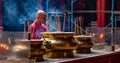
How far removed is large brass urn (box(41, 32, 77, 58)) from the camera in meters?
1.67

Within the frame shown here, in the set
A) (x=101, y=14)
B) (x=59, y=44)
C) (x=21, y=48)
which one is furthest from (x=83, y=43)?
(x=101, y=14)

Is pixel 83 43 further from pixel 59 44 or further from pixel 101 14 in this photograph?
pixel 101 14

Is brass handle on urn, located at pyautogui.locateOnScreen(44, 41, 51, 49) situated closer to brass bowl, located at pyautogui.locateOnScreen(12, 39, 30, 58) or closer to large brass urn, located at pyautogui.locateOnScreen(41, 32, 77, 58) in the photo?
large brass urn, located at pyautogui.locateOnScreen(41, 32, 77, 58)

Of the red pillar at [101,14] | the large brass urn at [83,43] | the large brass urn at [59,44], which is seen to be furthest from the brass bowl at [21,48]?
the red pillar at [101,14]

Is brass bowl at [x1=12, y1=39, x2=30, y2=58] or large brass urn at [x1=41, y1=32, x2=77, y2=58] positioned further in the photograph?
large brass urn at [x1=41, y1=32, x2=77, y2=58]

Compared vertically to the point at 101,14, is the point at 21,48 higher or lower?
lower

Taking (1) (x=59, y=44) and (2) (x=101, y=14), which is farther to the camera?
(2) (x=101, y=14)

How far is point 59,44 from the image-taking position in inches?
65.5

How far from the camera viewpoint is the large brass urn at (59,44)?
1670 mm

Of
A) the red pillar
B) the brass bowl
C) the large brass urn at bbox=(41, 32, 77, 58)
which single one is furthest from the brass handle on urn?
the red pillar

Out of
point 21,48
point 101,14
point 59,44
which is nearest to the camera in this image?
point 21,48

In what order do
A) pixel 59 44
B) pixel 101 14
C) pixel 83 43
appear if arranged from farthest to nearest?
1. pixel 101 14
2. pixel 83 43
3. pixel 59 44

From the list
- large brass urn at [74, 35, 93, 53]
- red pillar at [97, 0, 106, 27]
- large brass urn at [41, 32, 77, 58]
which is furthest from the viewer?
red pillar at [97, 0, 106, 27]

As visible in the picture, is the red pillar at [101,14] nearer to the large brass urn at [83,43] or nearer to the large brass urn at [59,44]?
the large brass urn at [83,43]
